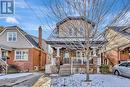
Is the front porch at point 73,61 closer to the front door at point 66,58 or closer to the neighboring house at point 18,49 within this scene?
the front door at point 66,58

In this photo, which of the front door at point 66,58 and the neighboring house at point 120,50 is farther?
the front door at point 66,58

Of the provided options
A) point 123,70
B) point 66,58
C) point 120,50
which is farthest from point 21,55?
point 123,70

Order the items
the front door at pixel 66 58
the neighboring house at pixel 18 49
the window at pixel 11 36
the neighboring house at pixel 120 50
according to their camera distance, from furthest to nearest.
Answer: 1. the window at pixel 11 36
2. the neighboring house at pixel 18 49
3. the front door at pixel 66 58
4. the neighboring house at pixel 120 50

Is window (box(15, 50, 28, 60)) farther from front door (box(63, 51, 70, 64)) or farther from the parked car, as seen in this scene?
the parked car

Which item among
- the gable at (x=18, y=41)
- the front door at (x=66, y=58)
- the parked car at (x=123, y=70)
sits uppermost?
the gable at (x=18, y=41)

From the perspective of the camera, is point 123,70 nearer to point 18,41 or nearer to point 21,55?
point 21,55

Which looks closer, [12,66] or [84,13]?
[84,13]

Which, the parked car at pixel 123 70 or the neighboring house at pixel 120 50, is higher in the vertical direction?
the neighboring house at pixel 120 50

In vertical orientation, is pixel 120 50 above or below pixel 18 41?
below

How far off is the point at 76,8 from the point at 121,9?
314 centimetres

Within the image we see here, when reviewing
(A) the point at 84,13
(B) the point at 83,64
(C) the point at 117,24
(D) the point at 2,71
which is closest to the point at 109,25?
(C) the point at 117,24

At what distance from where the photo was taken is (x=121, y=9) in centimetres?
1922

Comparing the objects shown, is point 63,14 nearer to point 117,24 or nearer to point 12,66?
point 117,24

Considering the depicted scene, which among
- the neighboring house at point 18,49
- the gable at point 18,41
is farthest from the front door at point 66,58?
the gable at point 18,41
